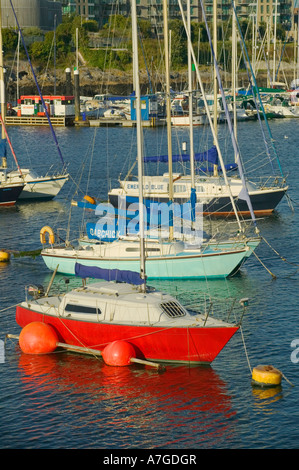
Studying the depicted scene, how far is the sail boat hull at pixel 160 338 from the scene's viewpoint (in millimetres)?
30875

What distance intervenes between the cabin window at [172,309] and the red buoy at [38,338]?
15.3 feet

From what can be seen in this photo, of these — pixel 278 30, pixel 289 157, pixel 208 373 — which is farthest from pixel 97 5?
pixel 208 373

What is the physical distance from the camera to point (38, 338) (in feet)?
109

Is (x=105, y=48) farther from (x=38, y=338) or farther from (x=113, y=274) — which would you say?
(x=38, y=338)

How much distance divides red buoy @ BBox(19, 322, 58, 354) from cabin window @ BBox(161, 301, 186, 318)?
15.3ft

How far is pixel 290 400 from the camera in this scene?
29.2m

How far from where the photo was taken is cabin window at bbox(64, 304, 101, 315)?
1280 inches

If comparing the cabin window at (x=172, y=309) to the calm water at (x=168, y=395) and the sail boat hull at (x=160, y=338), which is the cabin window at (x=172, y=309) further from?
the calm water at (x=168, y=395)

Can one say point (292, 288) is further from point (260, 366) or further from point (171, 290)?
point (260, 366)

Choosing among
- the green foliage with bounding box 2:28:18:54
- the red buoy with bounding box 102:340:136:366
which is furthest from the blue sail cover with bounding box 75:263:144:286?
the green foliage with bounding box 2:28:18:54

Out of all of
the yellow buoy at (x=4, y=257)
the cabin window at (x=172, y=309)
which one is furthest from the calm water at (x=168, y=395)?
the yellow buoy at (x=4, y=257)

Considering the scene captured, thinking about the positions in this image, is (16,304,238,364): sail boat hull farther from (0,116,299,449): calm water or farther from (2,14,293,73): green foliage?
(2,14,293,73): green foliage

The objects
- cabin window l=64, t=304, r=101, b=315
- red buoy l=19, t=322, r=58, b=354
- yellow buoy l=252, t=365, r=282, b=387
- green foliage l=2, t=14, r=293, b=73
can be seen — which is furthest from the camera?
green foliage l=2, t=14, r=293, b=73
